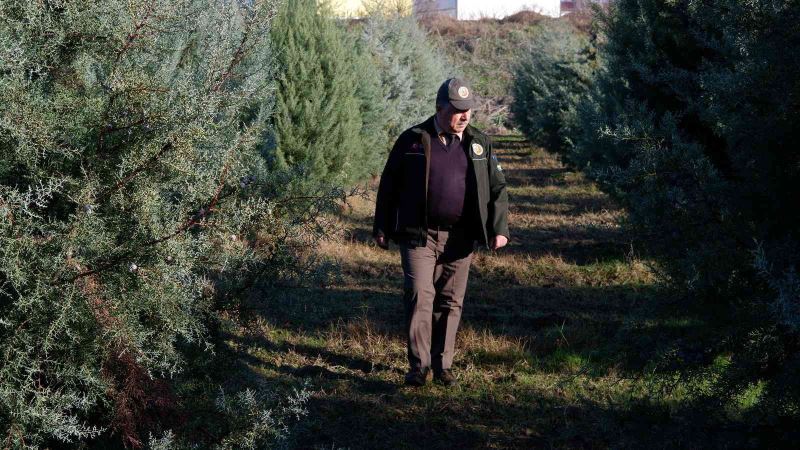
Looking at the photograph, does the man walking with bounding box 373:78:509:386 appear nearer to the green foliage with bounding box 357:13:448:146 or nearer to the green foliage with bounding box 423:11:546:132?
the green foliage with bounding box 357:13:448:146

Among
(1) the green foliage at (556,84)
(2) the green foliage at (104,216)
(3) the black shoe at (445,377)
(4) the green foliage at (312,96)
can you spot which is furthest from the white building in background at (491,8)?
(2) the green foliage at (104,216)

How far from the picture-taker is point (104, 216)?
3430mm

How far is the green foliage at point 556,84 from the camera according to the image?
15672 millimetres

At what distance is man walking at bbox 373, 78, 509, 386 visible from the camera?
16.0 ft

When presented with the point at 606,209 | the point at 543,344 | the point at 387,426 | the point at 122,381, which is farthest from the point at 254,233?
the point at 606,209

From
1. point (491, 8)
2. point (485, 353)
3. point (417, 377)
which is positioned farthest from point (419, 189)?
point (491, 8)

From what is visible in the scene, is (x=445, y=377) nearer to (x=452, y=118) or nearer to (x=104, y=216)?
(x=452, y=118)

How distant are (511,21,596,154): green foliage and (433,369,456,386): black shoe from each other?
9570mm

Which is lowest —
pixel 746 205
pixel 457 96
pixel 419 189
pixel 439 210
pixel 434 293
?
pixel 434 293

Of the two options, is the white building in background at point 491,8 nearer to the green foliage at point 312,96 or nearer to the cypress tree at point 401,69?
the cypress tree at point 401,69

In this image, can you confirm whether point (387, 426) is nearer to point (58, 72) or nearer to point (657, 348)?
point (657, 348)

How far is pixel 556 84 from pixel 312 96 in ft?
26.9

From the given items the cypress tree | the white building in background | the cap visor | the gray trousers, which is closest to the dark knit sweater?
the gray trousers

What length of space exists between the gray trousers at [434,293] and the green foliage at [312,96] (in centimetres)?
472
